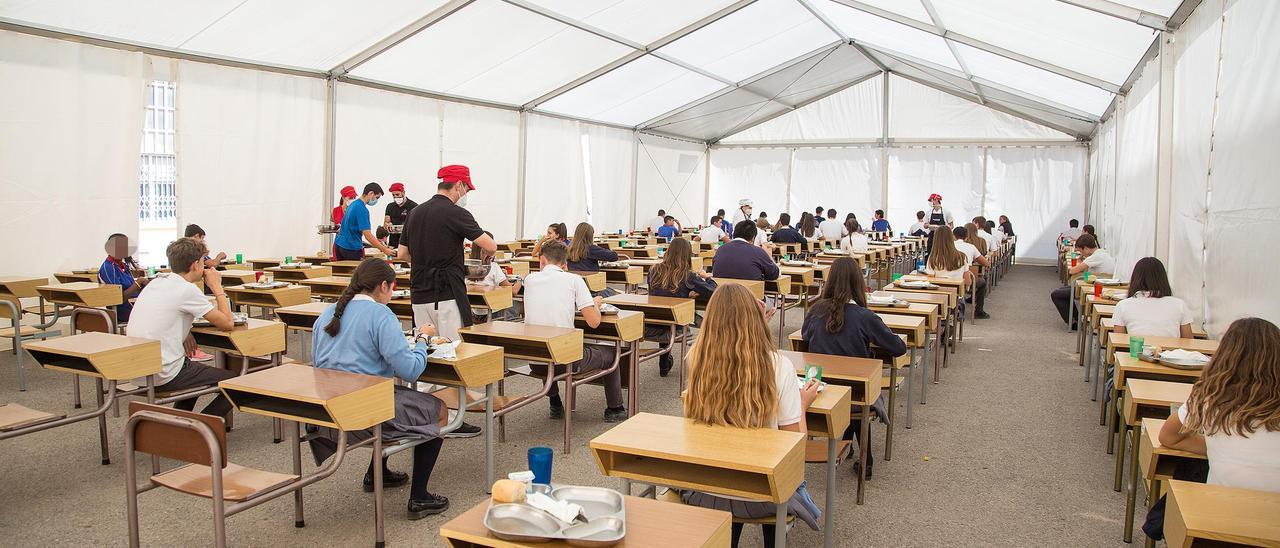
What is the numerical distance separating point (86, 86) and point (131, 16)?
2.80 feet

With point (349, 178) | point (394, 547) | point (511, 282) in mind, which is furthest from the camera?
point (349, 178)

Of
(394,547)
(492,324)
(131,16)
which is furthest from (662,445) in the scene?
(131,16)

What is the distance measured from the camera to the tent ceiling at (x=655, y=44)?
7.70m

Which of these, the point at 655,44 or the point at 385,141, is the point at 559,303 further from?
the point at 655,44

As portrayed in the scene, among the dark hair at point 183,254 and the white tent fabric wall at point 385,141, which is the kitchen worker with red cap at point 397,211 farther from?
the dark hair at point 183,254

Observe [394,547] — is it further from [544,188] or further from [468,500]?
[544,188]

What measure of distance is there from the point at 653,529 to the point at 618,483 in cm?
233

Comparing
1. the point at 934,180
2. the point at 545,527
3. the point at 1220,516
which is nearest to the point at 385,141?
the point at 545,527

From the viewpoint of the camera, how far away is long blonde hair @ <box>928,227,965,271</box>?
793 centimetres

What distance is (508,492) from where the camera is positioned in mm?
1867

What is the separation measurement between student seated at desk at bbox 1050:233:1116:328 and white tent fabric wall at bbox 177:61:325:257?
29.7 ft

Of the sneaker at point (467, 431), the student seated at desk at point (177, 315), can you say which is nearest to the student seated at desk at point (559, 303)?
the sneaker at point (467, 431)

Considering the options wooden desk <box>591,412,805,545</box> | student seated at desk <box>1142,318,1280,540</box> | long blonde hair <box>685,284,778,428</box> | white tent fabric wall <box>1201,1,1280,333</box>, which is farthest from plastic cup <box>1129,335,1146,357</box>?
wooden desk <box>591,412,805,545</box>

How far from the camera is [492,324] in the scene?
467 cm
